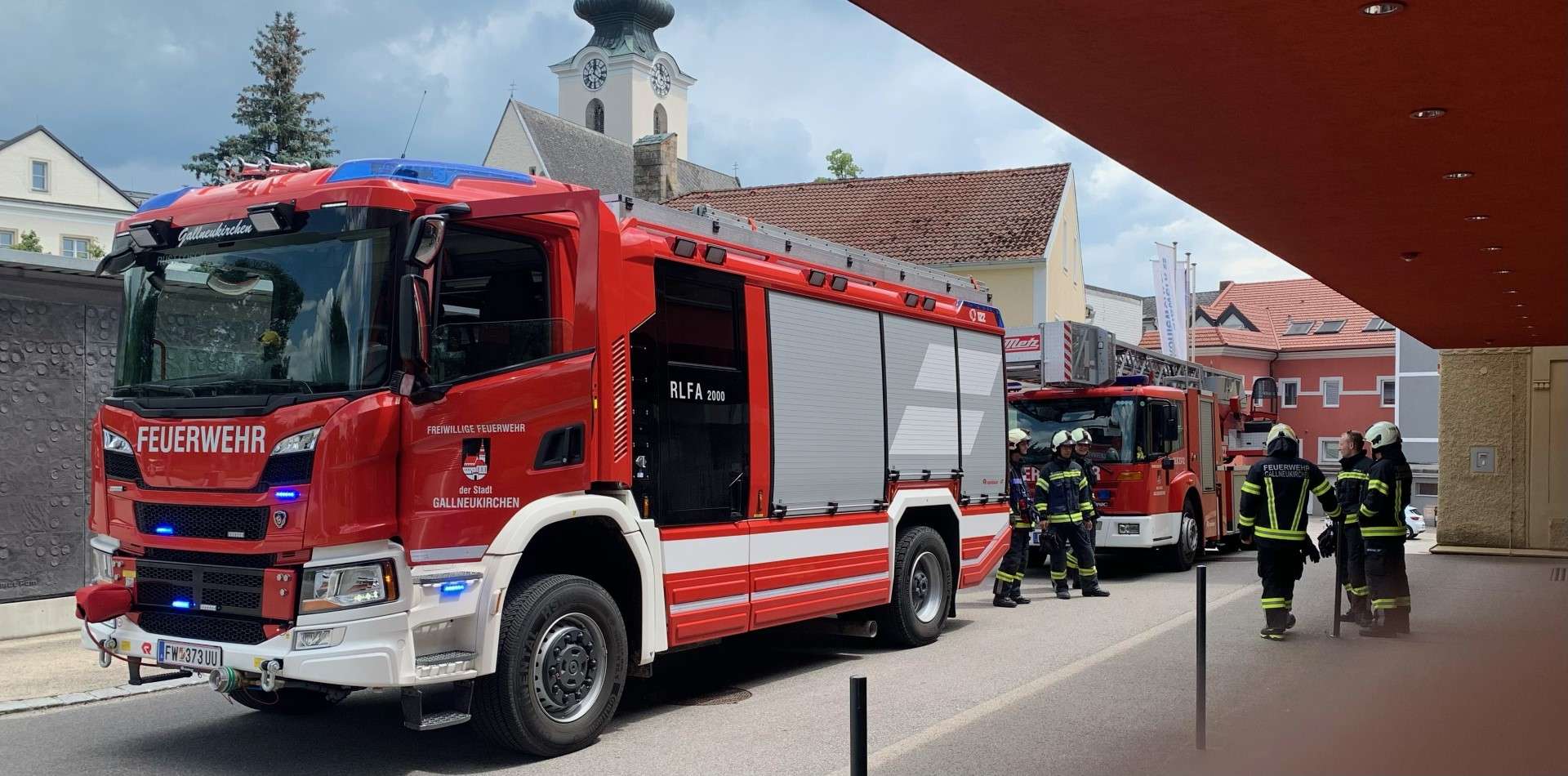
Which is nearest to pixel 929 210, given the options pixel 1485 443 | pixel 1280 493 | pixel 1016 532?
pixel 1485 443

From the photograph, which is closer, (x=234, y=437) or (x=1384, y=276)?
(x=234, y=437)

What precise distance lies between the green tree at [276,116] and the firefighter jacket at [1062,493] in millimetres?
37341

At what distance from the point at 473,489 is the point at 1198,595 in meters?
3.80

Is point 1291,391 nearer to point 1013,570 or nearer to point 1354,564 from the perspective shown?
point 1013,570

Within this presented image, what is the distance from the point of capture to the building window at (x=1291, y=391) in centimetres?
6569

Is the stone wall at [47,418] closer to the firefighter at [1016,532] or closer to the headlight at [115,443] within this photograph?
the headlight at [115,443]

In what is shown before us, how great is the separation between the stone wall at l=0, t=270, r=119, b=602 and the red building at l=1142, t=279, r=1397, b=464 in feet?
182

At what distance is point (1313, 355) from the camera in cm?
6525

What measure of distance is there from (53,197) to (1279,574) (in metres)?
67.5

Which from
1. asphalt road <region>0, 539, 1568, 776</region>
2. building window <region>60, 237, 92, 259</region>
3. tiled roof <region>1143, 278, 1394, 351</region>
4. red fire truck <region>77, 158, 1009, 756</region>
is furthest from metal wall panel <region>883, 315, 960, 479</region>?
building window <region>60, 237, 92, 259</region>

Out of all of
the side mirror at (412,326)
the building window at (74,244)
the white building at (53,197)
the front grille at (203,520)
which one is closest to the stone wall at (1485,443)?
the side mirror at (412,326)

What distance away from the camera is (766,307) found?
870cm

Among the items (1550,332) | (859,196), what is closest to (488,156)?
(859,196)

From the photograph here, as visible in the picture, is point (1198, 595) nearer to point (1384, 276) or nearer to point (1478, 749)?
point (1478, 749)
